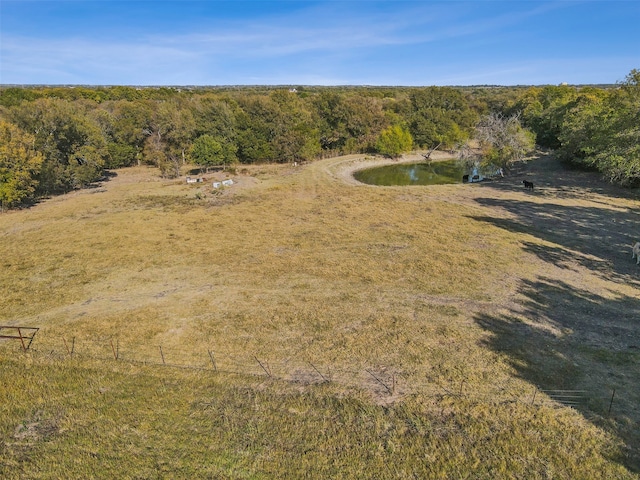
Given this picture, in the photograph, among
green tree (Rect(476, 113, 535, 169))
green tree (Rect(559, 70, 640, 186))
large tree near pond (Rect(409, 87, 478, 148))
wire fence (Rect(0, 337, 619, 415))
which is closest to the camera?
wire fence (Rect(0, 337, 619, 415))

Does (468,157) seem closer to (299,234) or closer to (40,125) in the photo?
(299,234)

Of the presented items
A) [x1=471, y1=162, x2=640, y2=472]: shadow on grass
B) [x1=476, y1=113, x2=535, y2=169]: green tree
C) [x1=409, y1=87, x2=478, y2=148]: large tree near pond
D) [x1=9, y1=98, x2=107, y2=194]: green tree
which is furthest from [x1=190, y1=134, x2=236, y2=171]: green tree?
[x1=409, y1=87, x2=478, y2=148]: large tree near pond

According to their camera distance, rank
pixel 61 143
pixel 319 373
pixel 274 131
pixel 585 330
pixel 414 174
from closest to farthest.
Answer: pixel 319 373 → pixel 585 330 → pixel 61 143 → pixel 414 174 → pixel 274 131

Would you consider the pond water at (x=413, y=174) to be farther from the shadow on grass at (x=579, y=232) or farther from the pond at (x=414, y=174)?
the shadow on grass at (x=579, y=232)

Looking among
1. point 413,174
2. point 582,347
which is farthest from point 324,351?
point 413,174

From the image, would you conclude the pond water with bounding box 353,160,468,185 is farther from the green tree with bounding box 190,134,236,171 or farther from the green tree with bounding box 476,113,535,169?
the green tree with bounding box 190,134,236,171

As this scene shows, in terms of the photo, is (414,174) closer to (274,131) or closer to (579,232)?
(274,131)

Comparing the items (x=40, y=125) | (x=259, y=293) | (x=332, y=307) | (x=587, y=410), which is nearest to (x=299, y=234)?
(x=259, y=293)
